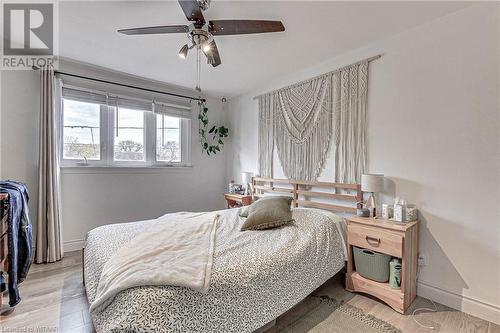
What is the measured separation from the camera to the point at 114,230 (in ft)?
6.84

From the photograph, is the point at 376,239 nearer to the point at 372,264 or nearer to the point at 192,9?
the point at 372,264

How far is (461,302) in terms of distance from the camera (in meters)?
1.99

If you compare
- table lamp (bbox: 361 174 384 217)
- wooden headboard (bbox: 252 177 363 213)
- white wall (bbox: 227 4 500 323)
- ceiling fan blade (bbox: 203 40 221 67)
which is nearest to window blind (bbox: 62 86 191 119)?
wooden headboard (bbox: 252 177 363 213)

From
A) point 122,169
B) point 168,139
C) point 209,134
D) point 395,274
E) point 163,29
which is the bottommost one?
point 395,274

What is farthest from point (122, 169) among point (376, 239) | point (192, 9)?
point (376, 239)

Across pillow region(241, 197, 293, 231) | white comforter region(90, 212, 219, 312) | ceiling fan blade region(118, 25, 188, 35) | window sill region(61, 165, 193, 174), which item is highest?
ceiling fan blade region(118, 25, 188, 35)

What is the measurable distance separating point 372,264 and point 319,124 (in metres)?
1.68

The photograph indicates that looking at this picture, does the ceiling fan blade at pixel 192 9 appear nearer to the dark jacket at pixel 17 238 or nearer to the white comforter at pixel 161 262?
the white comforter at pixel 161 262

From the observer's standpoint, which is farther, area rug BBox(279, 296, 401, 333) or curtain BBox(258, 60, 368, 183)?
curtain BBox(258, 60, 368, 183)

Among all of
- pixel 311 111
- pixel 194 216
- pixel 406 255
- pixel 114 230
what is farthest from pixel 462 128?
pixel 114 230

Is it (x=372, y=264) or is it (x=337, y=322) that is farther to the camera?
(x=372, y=264)

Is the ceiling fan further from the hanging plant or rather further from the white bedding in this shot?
the hanging plant

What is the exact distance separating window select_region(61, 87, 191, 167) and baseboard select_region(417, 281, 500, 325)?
369 cm

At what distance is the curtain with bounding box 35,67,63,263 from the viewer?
2842 mm
